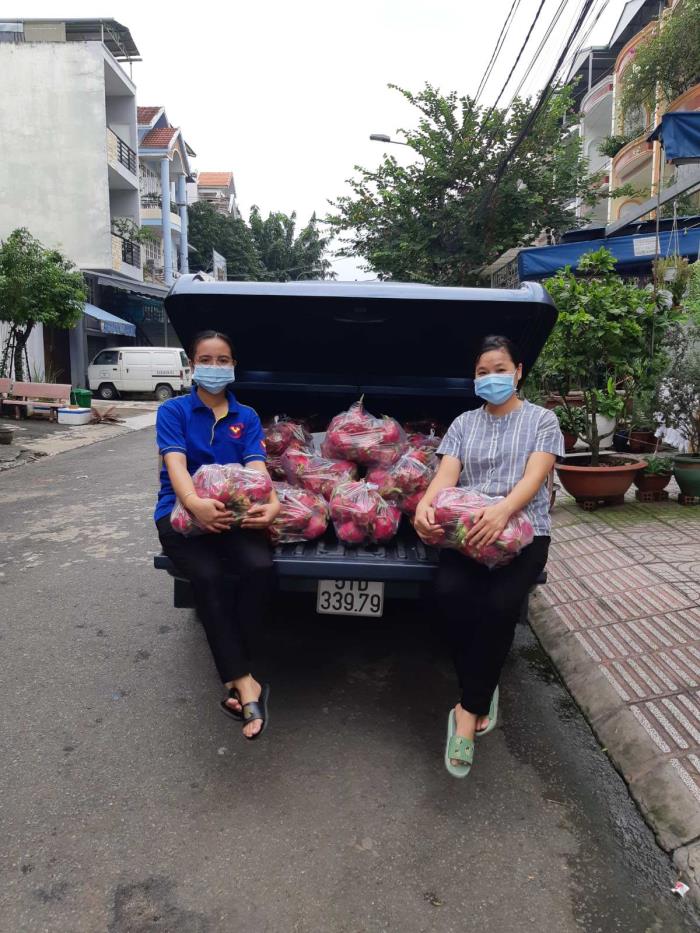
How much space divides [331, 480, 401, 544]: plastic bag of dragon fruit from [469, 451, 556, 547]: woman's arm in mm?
618

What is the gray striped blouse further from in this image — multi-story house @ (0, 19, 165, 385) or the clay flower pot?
multi-story house @ (0, 19, 165, 385)

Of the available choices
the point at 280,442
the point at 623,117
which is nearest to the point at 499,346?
the point at 280,442

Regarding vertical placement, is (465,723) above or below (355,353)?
below

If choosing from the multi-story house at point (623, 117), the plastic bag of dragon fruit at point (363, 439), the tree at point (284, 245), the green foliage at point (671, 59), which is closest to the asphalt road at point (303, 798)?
the plastic bag of dragon fruit at point (363, 439)

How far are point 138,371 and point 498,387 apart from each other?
21.7 m

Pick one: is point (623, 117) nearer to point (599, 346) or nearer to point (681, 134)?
point (681, 134)

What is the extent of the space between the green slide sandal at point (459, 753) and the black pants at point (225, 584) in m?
0.84

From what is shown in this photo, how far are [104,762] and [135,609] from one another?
175 cm

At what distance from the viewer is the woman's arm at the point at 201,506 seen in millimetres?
2824

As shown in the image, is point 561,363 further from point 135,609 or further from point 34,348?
point 34,348

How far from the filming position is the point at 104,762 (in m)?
2.69

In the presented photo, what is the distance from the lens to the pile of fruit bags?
318 cm

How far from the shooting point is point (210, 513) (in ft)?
9.25

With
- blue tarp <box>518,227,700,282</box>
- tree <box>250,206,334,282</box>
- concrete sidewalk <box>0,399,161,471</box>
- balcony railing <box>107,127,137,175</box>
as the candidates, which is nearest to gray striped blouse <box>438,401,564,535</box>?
blue tarp <box>518,227,700,282</box>
